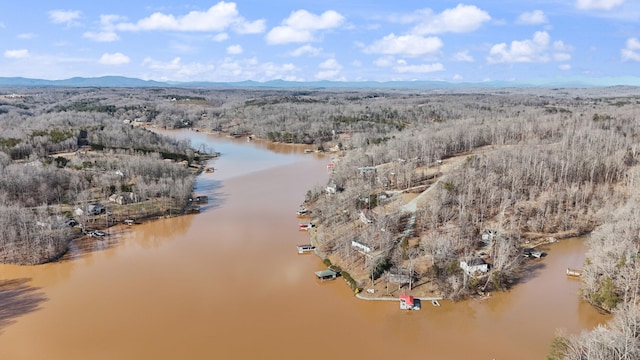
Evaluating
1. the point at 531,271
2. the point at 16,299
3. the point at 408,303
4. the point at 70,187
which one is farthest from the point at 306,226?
the point at 70,187

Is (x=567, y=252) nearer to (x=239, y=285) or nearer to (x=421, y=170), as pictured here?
(x=421, y=170)

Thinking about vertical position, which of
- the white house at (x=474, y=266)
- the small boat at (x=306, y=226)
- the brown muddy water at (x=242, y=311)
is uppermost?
the white house at (x=474, y=266)

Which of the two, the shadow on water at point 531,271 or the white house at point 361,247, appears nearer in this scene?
the shadow on water at point 531,271

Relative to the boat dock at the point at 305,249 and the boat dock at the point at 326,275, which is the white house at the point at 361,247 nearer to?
the boat dock at the point at 326,275

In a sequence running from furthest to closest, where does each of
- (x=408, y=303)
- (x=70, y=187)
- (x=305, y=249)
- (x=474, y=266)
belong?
(x=70, y=187), (x=305, y=249), (x=474, y=266), (x=408, y=303)

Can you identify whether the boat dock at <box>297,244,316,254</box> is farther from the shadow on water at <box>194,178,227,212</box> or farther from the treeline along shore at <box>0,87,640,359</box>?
the shadow on water at <box>194,178,227,212</box>

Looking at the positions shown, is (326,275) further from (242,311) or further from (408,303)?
→ (242,311)

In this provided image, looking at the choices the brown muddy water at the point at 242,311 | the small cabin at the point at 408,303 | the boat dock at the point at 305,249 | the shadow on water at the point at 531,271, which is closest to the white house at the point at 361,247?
the brown muddy water at the point at 242,311
